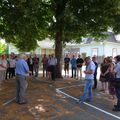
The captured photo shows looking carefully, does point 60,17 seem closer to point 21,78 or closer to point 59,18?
point 59,18

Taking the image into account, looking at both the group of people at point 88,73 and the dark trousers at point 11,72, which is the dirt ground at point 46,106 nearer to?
the group of people at point 88,73

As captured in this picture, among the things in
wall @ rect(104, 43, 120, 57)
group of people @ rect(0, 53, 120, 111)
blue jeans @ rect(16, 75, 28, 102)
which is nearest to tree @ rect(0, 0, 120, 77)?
group of people @ rect(0, 53, 120, 111)

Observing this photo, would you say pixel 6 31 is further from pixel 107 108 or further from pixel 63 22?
pixel 107 108

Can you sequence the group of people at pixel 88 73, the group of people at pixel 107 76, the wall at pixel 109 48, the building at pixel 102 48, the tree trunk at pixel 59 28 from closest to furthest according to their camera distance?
the group of people at pixel 107 76 → the group of people at pixel 88 73 → the tree trunk at pixel 59 28 → the building at pixel 102 48 → the wall at pixel 109 48

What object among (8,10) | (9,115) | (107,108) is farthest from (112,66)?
(8,10)

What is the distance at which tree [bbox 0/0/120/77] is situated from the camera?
64.6 feet

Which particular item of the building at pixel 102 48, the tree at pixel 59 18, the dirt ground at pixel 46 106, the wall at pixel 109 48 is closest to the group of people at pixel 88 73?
the dirt ground at pixel 46 106

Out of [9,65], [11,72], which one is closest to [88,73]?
[9,65]

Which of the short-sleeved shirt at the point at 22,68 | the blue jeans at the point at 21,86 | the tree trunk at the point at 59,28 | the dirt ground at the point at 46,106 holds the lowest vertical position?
the dirt ground at the point at 46,106

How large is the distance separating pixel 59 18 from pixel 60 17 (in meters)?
0.29

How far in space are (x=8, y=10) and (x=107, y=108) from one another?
9.44 metres

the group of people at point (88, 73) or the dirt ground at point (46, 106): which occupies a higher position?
the group of people at point (88, 73)

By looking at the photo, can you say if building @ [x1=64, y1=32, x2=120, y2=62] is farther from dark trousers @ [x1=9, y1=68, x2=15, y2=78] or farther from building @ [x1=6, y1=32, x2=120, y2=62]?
dark trousers @ [x1=9, y1=68, x2=15, y2=78]

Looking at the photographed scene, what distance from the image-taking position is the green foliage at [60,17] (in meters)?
19.7
